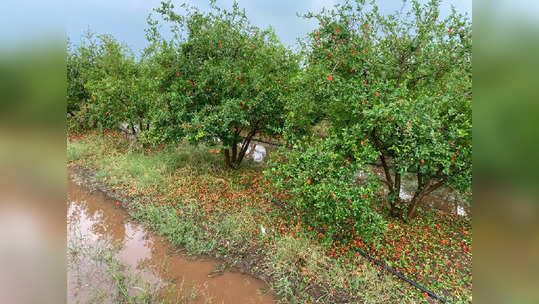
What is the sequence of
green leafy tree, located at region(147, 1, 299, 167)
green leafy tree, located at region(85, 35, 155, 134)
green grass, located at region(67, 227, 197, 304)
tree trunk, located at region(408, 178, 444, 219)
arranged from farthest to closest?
green leafy tree, located at region(85, 35, 155, 134), green leafy tree, located at region(147, 1, 299, 167), tree trunk, located at region(408, 178, 444, 219), green grass, located at region(67, 227, 197, 304)

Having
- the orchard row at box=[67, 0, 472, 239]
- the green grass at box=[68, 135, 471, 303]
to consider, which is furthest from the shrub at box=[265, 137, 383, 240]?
the green grass at box=[68, 135, 471, 303]

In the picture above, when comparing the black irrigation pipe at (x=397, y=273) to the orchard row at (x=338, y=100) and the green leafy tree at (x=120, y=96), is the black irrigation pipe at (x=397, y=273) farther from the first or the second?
the green leafy tree at (x=120, y=96)

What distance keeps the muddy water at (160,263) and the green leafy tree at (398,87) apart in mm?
2420

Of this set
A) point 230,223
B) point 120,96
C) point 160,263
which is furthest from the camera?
point 120,96

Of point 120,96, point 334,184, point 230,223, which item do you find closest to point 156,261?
point 230,223

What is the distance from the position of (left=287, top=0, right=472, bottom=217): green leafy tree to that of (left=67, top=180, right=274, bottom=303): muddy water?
2420mm

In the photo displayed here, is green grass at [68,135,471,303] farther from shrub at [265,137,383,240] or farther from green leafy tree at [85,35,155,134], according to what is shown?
green leafy tree at [85,35,155,134]

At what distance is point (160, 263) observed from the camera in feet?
12.7

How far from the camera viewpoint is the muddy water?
3.42 m

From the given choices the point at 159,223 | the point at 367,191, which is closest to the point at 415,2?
the point at 367,191

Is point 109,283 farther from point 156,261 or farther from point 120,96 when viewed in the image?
point 120,96

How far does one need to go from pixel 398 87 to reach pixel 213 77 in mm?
3446
